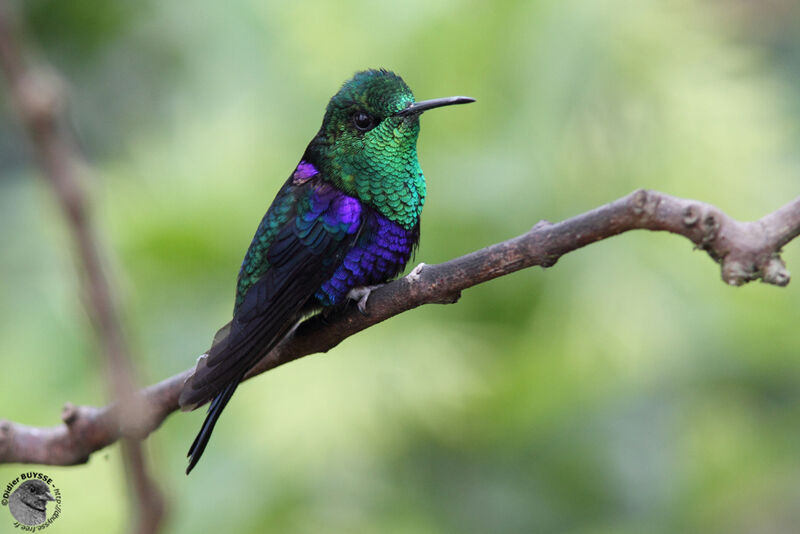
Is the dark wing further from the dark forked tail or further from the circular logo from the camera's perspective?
the circular logo

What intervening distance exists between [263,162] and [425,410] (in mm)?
1181

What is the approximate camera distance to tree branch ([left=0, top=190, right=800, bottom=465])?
45.0 inches

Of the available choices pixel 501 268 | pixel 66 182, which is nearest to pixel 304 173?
pixel 501 268

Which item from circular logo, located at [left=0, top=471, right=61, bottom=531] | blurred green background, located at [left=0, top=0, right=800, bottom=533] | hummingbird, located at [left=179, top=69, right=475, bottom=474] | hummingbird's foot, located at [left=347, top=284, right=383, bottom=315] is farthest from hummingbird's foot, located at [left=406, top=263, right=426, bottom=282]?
blurred green background, located at [left=0, top=0, right=800, bottom=533]

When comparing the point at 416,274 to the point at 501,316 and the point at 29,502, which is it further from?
the point at 501,316

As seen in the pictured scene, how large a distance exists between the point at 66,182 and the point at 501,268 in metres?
0.96

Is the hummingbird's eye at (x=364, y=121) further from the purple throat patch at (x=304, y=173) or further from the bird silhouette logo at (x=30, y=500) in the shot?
the bird silhouette logo at (x=30, y=500)

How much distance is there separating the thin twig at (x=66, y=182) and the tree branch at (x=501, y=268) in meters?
0.30

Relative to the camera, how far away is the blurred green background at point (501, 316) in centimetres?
314

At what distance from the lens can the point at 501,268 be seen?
1.36 metres

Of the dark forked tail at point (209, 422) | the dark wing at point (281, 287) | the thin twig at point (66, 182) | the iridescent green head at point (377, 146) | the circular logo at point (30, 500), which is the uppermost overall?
the iridescent green head at point (377, 146)

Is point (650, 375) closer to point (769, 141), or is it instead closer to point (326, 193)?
point (769, 141)

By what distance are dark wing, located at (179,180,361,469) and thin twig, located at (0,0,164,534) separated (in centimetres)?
117

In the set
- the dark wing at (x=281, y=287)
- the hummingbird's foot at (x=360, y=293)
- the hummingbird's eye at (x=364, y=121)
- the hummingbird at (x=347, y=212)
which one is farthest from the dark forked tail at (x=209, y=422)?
the hummingbird's eye at (x=364, y=121)
